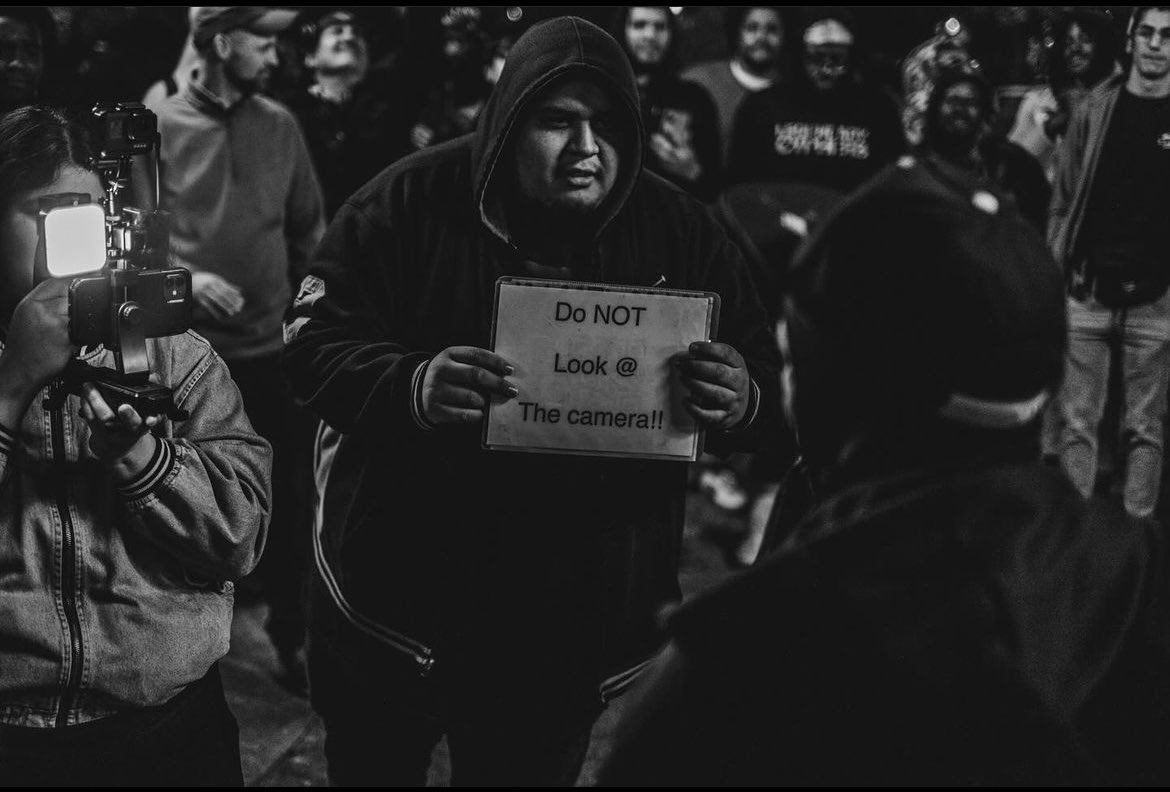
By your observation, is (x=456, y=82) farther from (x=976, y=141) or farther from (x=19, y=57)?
(x=19, y=57)

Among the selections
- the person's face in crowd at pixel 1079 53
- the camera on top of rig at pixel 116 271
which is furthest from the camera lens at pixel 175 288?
the person's face in crowd at pixel 1079 53

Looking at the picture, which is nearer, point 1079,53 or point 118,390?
point 118,390

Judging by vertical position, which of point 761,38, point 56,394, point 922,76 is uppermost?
point 761,38

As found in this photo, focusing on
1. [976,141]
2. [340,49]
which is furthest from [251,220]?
[976,141]

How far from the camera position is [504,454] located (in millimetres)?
2398

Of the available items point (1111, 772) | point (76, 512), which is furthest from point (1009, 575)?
point (76, 512)

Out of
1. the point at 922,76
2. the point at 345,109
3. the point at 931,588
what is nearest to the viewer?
the point at 931,588

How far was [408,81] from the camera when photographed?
22.0ft

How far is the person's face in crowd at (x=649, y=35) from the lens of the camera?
5969mm

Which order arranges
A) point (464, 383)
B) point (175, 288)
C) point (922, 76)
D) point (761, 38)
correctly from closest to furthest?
point (175, 288), point (464, 383), point (922, 76), point (761, 38)

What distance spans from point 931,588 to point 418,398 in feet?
3.87

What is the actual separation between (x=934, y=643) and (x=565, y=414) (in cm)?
109

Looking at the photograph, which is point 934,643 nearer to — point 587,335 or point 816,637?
point 816,637

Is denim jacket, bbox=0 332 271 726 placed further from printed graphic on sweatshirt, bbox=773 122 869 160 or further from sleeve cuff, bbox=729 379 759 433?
printed graphic on sweatshirt, bbox=773 122 869 160
